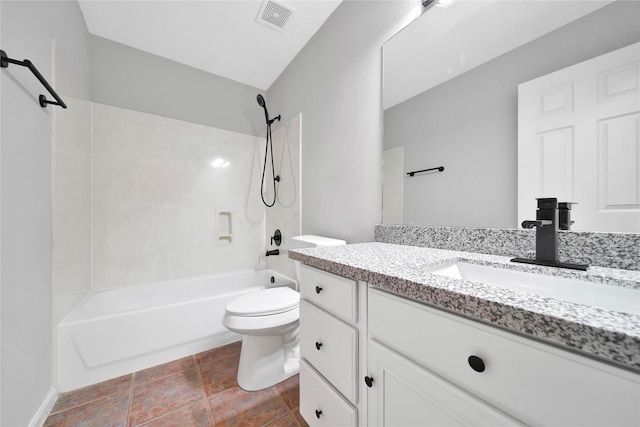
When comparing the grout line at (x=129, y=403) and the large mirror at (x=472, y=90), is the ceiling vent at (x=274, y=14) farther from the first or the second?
the grout line at (x=129, y=403)

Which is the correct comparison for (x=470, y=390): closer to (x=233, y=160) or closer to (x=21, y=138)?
(x=21, y=138)

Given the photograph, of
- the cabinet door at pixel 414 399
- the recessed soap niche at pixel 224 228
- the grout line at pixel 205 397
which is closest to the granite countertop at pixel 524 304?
the cabinet door at pixel 414 399

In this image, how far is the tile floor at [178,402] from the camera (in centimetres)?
116

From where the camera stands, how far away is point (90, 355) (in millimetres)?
1396

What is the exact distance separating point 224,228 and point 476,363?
236 centimetres

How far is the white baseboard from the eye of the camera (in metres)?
1.09

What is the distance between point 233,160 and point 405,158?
1.86 metres

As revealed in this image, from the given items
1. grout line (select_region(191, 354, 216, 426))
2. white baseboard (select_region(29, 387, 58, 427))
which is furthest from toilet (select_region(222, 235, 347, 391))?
white baseboard (select_region(29, 387, 58, 427))

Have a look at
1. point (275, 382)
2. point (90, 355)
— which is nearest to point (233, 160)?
point (90, 355)

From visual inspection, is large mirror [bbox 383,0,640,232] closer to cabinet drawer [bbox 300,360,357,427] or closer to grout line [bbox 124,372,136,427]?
cabinet drawer [bbox 300,360,357,427]

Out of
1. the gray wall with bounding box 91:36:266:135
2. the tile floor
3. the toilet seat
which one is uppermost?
the gray wall with bounding box 91:36:266:135

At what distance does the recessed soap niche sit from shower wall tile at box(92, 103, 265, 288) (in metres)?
0.04

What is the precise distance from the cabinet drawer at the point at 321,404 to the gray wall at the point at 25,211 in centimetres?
111

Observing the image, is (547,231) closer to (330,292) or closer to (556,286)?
(556,286)
